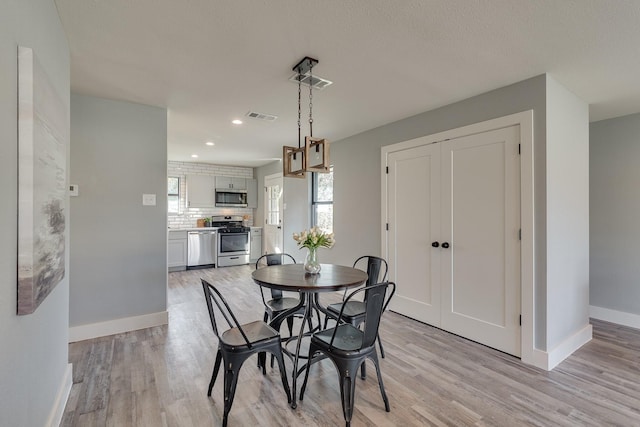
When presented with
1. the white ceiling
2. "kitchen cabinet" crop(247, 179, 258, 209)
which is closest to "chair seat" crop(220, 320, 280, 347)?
the white ceiling

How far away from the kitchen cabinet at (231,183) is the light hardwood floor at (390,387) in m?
4.53

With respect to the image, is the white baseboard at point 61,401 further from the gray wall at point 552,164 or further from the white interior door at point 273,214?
the white interior door at point 273,214

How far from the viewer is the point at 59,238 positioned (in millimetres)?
1726

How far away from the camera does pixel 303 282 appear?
2.17 m

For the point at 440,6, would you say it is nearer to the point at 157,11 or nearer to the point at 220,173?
the point at 157,11

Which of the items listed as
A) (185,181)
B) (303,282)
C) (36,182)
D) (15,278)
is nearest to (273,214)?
(185,181)

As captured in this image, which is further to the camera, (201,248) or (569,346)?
(201,248)

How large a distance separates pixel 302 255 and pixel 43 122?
4.76 meters

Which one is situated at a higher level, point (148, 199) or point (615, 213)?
point (148, 199)

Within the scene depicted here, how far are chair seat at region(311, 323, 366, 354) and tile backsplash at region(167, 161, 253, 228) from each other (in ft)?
19.0

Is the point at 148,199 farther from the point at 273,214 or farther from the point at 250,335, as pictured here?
the point at 273,214

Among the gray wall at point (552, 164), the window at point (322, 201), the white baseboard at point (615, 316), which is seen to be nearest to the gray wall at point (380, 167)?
the gray wall at point (552, 164)

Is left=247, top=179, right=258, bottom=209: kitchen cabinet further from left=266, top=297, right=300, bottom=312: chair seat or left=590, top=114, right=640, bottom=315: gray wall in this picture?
left=590, top=114, right=640, bottom=315: gray wall

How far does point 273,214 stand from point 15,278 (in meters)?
5.91
